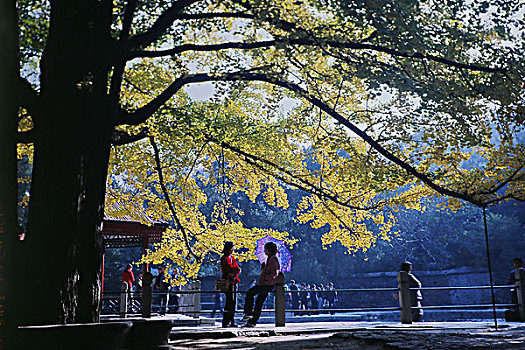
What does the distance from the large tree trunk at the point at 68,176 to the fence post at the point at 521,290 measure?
10347 millimetres

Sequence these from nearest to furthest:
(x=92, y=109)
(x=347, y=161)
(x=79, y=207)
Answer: (x=79, y=207)
(x=92, y=109)
(x=347, y=161)

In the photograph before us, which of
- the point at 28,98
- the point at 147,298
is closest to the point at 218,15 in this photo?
the point at 28,98

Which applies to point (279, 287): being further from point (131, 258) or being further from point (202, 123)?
point (131, 258)

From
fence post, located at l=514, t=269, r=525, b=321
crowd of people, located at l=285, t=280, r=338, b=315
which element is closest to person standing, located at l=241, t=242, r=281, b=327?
fence post, located at l=514, t=269, r=525, b=321

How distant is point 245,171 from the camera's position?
12469 mm

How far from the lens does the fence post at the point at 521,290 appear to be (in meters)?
12.0

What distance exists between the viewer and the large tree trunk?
5.37 metres

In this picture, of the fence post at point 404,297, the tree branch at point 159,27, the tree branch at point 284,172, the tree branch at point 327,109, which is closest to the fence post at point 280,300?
the tree branch at point 284,172

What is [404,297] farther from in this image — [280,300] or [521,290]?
[280,300]

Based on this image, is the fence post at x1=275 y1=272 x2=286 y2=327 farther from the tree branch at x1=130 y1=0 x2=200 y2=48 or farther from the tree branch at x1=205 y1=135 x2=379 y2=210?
the tree branch at x1=130 y1=0 x2=200 y2=48

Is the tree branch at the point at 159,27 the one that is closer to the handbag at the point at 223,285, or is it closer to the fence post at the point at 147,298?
the handbag at the point at 223,285

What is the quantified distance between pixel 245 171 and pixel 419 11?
6.46m

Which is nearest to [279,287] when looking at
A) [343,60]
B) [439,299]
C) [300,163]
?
[300,163]

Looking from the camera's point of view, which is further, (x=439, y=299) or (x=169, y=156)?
(x=439, y=299)
